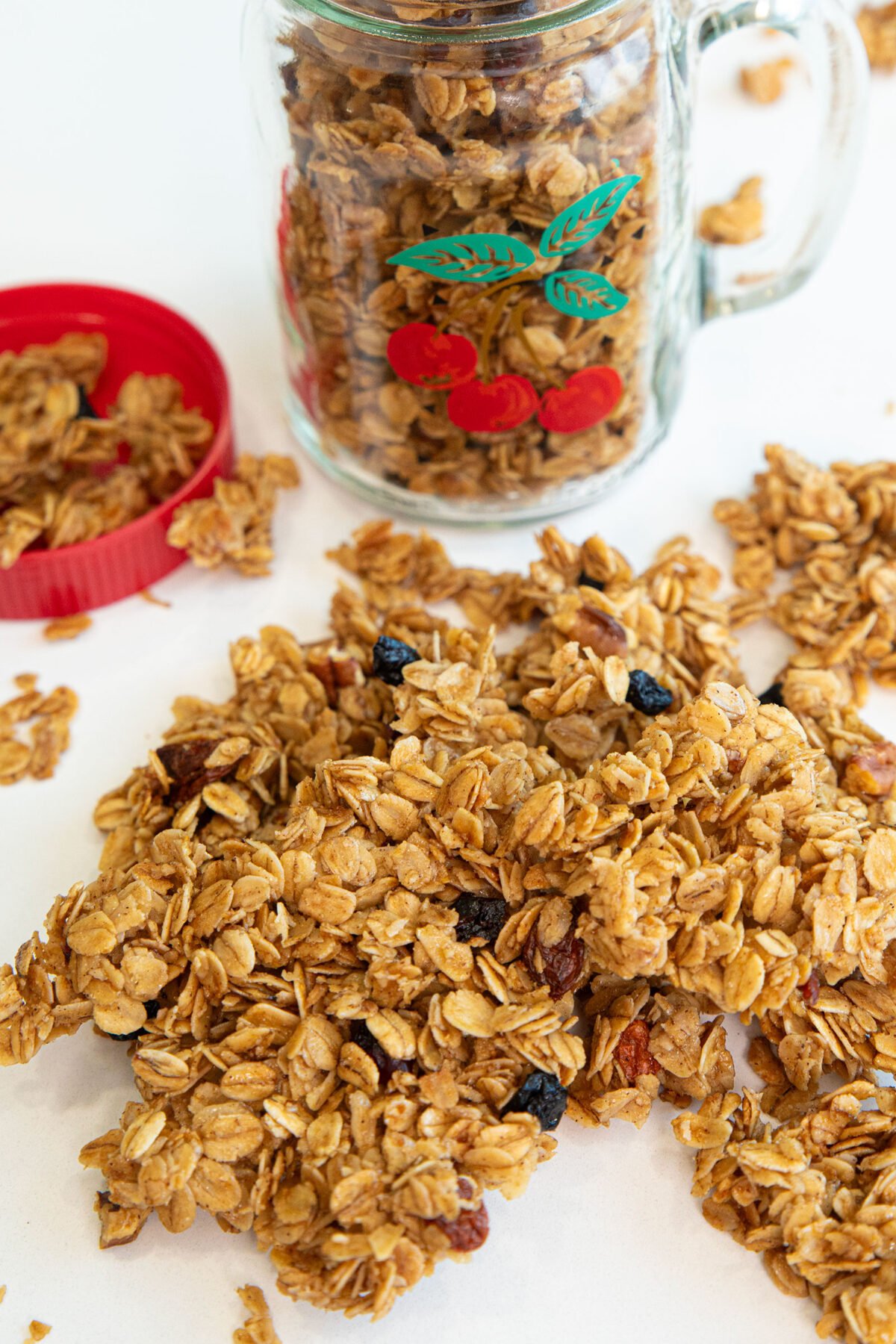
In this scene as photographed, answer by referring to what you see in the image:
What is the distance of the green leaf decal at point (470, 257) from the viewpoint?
35.9 inches

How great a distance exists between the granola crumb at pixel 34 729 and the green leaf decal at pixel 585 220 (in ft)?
1.53

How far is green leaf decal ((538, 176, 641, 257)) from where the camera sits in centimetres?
91

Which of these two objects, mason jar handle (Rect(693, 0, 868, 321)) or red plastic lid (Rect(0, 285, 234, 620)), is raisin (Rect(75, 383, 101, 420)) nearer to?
red plastic lid (Rect(0, 285, 234, 620))

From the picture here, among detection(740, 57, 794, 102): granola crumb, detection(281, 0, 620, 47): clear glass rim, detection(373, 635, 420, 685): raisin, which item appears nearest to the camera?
detection(281, 0, 620, 47): clear glass rim

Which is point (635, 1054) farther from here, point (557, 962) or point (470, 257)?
point (470, 257)

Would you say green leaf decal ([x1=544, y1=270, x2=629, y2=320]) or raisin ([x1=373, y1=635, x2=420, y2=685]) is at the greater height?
green leaf decal ([x1=544, y1=270, x2=629, y2=320])

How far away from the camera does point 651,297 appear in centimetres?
104

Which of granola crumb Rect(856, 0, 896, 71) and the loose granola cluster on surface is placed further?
granola crumb Rect(856, 0, 896, 71)

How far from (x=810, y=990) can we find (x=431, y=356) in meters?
0.48

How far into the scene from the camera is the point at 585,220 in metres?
0.92

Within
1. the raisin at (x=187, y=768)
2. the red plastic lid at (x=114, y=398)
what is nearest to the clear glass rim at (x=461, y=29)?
the red plastic lid at (x=114, y=398)

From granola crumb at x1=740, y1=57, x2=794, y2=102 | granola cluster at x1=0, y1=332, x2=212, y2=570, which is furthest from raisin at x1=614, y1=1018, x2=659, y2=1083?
granola crumb at x1=740, y1=57, x2=794, y2=102

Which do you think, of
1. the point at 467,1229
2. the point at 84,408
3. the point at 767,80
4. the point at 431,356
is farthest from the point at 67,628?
the point at 767,80

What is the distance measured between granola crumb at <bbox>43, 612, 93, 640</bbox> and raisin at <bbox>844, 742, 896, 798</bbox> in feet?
1.87
